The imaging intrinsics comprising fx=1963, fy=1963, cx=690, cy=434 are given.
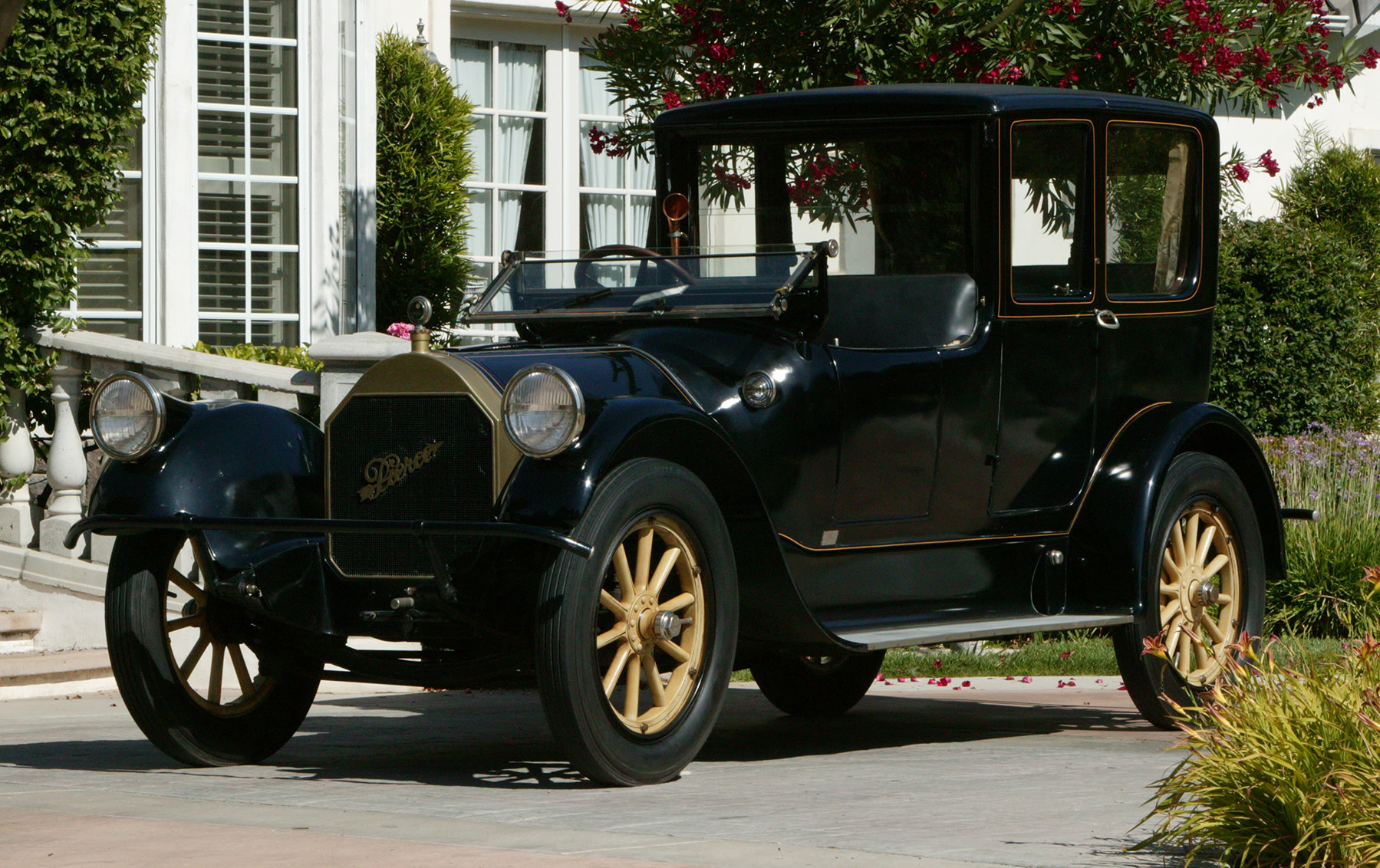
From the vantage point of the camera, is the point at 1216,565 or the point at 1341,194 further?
the point at 1341,194

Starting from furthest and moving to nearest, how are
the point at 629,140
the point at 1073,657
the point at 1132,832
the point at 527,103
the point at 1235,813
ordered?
1. the point at 527,103
2. the point at 629,140
3. the point at 1073,657
4. the point at 1132,832
5. the point at 1235,813

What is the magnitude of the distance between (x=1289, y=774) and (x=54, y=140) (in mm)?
7135

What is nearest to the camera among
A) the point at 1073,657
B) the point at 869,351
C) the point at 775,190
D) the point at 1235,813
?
the point at 1235,813

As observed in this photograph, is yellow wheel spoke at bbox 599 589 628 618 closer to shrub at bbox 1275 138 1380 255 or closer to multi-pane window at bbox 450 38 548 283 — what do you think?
multi-pane window at bbox 450 38 548 283

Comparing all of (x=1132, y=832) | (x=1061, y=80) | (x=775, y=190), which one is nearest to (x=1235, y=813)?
(x=1132, y=832)

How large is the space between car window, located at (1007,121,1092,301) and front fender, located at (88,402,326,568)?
240cm

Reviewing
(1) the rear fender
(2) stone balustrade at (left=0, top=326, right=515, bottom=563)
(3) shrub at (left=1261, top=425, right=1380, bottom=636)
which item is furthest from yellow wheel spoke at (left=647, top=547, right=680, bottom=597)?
(3) shrub at (left=1261, top=425, right=1380, bottom=636)

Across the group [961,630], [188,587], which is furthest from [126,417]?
[961,630]

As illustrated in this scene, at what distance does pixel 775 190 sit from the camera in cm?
706

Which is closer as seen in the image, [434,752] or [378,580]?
[378,580]

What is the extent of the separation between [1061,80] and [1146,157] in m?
2.79

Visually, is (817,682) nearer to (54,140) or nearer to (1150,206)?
(1150,206)

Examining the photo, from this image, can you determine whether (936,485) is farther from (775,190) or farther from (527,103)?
(527,103)

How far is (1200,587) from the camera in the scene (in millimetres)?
6785
